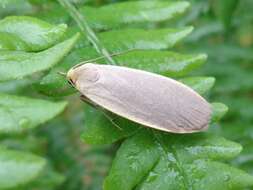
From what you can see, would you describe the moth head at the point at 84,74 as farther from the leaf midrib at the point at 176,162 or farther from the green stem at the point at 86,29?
the leaf midrib at the point at 176,162

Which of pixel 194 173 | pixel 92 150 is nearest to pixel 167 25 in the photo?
pixel 92 150

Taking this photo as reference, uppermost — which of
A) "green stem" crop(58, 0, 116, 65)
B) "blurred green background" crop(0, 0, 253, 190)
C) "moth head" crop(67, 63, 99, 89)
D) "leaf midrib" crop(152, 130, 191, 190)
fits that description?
"green stem" crop(58, 0, 116, 65)

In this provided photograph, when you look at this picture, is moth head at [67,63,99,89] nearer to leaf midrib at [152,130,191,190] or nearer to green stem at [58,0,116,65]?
green stem at [58,0,116,65]

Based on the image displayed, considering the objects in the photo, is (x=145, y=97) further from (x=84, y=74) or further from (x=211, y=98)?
(x=211, y=98)

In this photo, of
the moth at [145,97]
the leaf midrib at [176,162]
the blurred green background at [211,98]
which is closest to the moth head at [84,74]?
the moth at [145,97]

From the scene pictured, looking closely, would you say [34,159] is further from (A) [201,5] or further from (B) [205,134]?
(A) [201,5]

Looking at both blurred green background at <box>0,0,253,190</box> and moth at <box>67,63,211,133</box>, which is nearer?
moth at <box>67,63,211,133</box>

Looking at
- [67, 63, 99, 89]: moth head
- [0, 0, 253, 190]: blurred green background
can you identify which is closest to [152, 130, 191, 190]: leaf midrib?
[67, 63, 99, 89]: moth head
